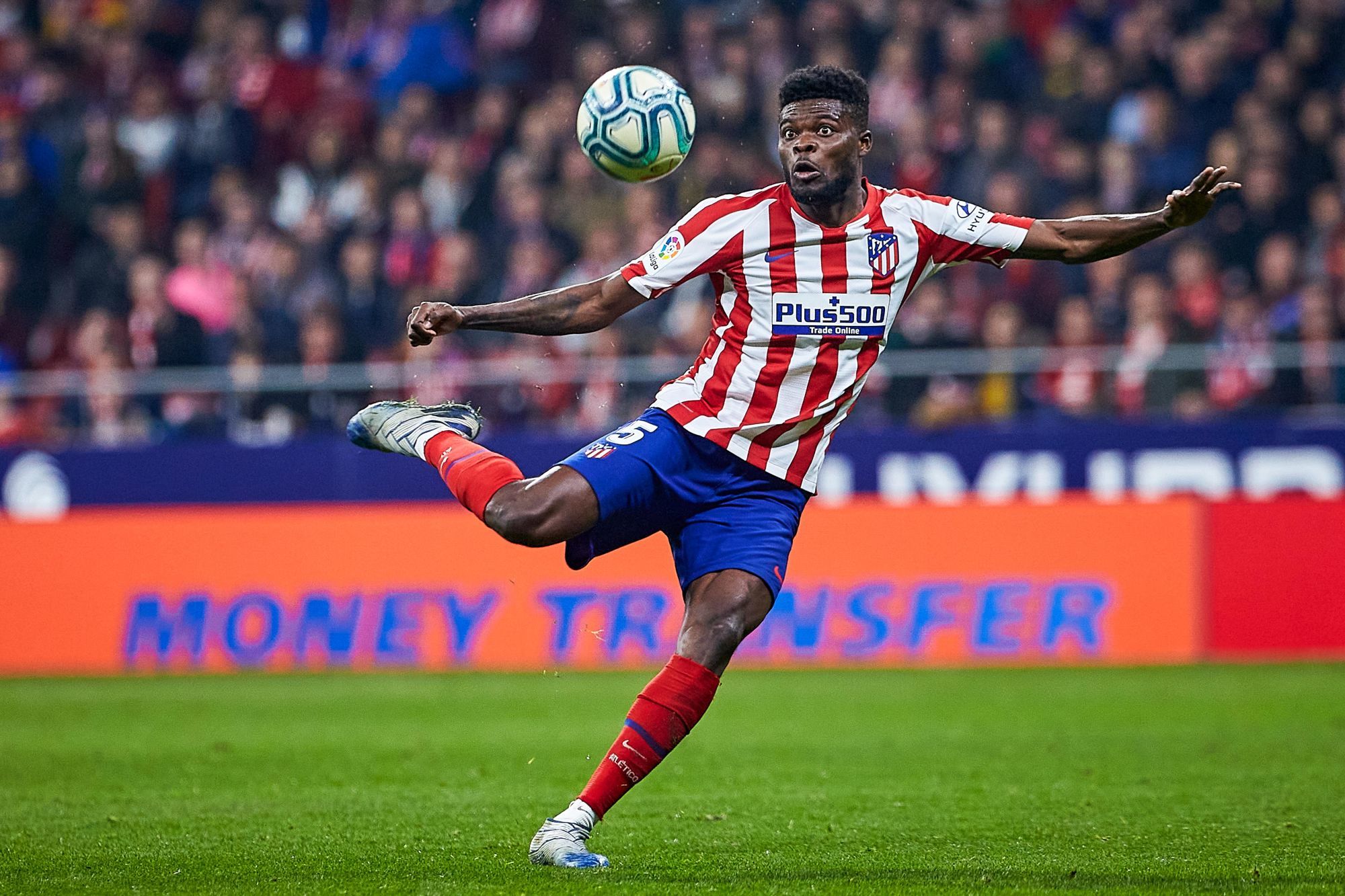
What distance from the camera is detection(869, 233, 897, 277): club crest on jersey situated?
574 centimetres

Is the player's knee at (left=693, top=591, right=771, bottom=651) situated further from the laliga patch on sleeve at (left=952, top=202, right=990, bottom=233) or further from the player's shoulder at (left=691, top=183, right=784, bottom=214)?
the laliga patch on sleeve at (left=952, top=202, right=990, bottom=233)

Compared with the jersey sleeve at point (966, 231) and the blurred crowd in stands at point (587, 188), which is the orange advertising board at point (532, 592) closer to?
the blurred crowd in stands at point (587, 188)

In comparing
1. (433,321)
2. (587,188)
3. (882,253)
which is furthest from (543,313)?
(587,188)

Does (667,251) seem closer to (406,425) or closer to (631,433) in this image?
(631,433)

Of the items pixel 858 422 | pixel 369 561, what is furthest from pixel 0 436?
pixel 858 422

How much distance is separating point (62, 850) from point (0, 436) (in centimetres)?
943

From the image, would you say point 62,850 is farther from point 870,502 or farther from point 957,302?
point 957,302

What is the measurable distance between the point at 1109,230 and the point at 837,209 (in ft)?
2.98

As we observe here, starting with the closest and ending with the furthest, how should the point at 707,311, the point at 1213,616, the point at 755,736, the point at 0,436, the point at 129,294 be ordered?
1. the point at 755,736
2. the point at 1213,616
3. the point at 707,311
4. the point at 0,436
5. the point at 129,294

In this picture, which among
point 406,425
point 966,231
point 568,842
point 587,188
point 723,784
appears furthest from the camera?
point 587,188

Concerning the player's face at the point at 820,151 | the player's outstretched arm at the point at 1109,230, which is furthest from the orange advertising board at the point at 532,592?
the player's face at the point at 820,151

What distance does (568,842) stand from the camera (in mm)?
5316

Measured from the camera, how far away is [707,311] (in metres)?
13.4

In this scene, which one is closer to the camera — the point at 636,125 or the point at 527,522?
the point at 527,522
